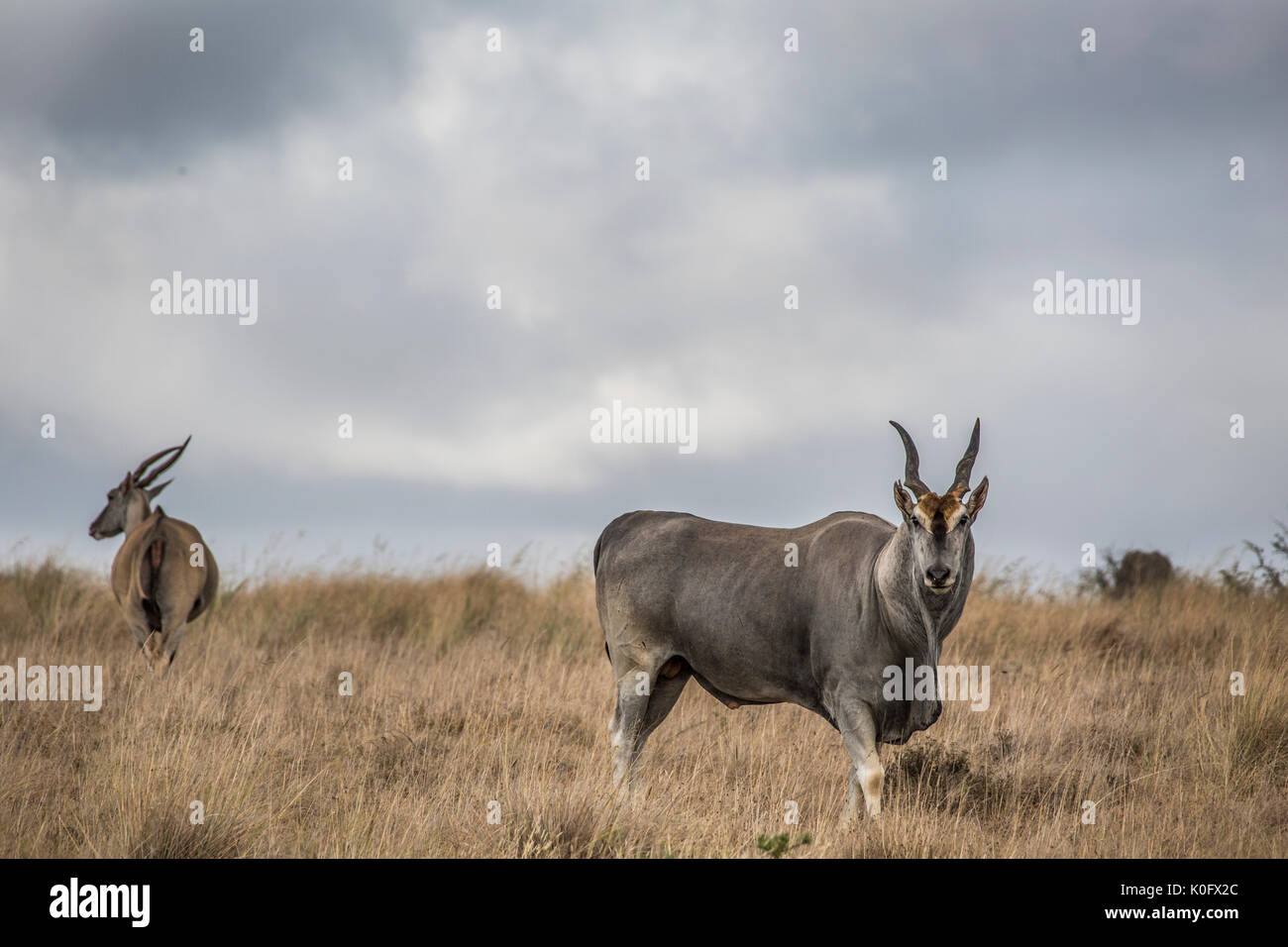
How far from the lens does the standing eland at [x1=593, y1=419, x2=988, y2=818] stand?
21.8 feet

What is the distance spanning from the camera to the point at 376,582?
16641mm

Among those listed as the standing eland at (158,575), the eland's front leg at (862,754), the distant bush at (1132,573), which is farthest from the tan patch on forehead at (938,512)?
the distant bush at (1132,573)

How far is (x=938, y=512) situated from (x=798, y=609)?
1425 mm

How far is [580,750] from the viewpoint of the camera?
9289 mm

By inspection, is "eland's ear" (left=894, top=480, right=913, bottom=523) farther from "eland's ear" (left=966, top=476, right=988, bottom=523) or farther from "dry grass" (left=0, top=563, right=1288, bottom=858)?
"dry grass" (left=0, top=563, right=1288, bottom=858)

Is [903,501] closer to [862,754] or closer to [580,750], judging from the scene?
[862,754]

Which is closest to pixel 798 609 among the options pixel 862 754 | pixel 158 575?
pixel 862 754

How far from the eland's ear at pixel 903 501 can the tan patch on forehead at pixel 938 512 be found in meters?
0.18

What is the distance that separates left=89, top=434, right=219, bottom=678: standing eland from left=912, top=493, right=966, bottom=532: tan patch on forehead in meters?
8.39

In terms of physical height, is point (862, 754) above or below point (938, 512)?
below

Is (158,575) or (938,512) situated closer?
(938,512)

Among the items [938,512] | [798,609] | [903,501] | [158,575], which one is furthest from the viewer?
[158,575]
